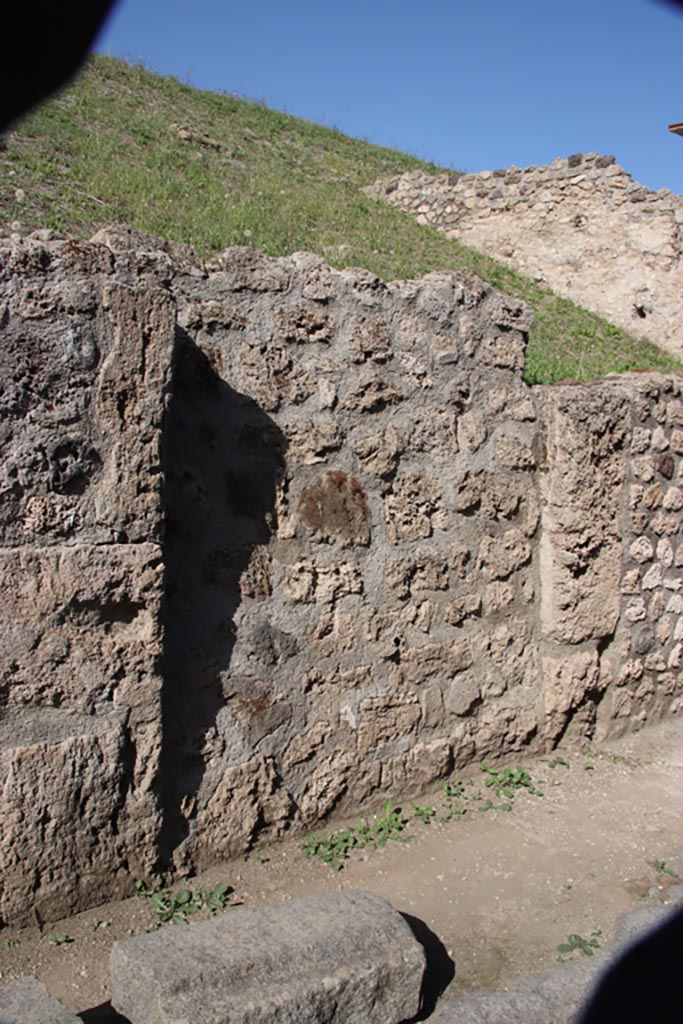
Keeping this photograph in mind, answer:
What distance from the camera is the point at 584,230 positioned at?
1177cm

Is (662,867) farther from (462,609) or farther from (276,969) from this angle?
(276,969)

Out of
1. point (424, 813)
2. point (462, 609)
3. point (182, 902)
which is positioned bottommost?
point (182, 902)

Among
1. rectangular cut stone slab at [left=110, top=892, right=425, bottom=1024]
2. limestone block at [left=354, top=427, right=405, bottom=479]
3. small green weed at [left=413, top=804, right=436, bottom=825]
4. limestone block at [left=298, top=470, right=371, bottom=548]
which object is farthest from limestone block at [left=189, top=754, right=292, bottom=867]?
limestone block at [left=354, top=427, right=405, bottom=479]

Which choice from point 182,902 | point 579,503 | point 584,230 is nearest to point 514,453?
point 579,503

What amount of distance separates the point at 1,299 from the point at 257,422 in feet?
3.05

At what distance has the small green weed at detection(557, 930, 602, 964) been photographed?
257 cm

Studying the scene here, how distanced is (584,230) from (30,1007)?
38.4 ft

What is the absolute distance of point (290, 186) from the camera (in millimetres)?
12414

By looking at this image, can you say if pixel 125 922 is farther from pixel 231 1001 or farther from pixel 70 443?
pixel 70 443

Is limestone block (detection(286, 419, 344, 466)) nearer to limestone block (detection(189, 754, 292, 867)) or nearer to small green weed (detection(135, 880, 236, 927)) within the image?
limestone block (detection(189, 754, 292, 867))

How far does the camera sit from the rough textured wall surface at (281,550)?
2357 mm

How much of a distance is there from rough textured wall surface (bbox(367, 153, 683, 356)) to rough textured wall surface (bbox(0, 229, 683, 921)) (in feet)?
25.2

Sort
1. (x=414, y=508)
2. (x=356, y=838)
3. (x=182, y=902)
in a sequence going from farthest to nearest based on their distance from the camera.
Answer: (x=414, y=508), (x=356, y=838), (x=182, y=902)

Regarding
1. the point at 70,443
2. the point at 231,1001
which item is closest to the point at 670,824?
the point at 231,1001
